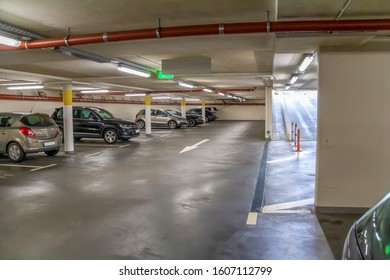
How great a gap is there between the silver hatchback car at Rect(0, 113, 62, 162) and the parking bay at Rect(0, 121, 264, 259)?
1.36 feet

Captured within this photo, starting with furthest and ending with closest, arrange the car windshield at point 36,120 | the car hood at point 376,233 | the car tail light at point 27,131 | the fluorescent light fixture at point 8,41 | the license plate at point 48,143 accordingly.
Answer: the license plate at point 48,143, the car windshield at point 36,120, the car tail light at point 27,131, the fluorescent light fixture at point 8,41, the car hood at point 376,233

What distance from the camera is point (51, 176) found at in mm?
8156

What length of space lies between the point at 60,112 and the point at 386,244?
1527 centimetres

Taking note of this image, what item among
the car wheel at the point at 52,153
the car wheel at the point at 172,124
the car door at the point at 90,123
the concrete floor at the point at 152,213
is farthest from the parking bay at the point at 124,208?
the car wheel at the point at 172,124

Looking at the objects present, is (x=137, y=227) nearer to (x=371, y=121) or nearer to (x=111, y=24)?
(x=111, y=24)

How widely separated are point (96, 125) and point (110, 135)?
777mm

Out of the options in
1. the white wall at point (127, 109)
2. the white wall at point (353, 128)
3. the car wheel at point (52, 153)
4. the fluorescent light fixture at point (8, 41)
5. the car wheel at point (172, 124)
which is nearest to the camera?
the fluorescent light fixture at point (8, 41)

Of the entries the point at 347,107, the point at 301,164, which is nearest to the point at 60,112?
the point at 301,164

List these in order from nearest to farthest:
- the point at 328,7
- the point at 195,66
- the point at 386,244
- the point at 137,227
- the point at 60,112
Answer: the point at 386,244 → the point at 328,7 → the point at 137,227 → the point at 195,66 → the point at 60,112

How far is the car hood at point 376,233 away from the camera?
1805 millimetres

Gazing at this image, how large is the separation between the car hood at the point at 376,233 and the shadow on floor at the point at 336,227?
166 centimetres

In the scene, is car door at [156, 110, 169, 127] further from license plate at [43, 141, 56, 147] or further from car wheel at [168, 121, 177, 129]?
license plate at [43, 141, 56, 147]

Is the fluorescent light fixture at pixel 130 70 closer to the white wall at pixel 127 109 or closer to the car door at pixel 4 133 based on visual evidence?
the car door at pixel 4 133

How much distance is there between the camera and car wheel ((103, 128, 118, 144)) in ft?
49.3
